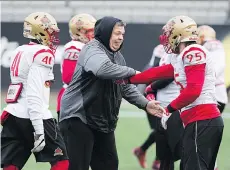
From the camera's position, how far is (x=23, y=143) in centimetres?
578

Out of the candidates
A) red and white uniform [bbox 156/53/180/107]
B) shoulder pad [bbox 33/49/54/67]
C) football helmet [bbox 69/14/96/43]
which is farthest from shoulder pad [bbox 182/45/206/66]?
football helmet [bbox 69/14/96/43]

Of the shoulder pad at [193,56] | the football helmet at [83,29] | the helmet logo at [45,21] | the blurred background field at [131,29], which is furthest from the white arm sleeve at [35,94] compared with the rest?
the blurred background field at [131,29]

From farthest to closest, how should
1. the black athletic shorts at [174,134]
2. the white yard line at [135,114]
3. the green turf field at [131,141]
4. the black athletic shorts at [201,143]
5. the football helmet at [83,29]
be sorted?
Answer: the white yard line at [135,114] < the green turf field at [131,141] < the football helmet at [83,29] < the black athletic shorts at [174,134] < the black athletic shorts at [201,143]

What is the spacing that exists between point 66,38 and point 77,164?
8829 mm

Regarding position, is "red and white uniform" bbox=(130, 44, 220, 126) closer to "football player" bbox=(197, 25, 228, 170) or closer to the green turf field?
the green turf field

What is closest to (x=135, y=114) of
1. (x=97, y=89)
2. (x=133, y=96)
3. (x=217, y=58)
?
(x=217, y=58)

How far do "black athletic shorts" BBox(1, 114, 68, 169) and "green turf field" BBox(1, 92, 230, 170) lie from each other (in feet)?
7.70

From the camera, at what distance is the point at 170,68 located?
19.4 ft

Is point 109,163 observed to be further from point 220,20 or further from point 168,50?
point 220,20

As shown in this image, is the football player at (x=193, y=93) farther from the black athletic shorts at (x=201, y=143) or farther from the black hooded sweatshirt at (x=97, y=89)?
the black hooded sweatshirt at (x=97, y=89)

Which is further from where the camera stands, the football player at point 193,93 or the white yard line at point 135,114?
the white yard line at point 135,114

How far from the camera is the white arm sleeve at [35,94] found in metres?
5.59

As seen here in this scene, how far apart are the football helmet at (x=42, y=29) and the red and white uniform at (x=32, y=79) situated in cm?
16

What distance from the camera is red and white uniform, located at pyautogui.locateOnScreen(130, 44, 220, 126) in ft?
18.2
